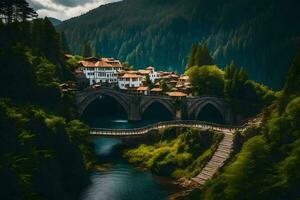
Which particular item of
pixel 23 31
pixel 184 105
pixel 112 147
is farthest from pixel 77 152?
pixel 184 105

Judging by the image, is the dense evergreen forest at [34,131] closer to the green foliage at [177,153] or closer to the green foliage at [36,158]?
the green foliage at [36,158]

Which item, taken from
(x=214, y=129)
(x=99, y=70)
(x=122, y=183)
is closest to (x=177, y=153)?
(x=214, y=129)

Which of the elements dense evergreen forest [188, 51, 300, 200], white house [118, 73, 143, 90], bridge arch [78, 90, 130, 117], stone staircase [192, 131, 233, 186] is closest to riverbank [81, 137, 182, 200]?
stone staircase [192, 131, 233, 186]

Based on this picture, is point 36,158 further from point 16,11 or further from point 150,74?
point 150,74

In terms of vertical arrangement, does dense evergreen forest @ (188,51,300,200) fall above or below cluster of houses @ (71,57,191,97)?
below

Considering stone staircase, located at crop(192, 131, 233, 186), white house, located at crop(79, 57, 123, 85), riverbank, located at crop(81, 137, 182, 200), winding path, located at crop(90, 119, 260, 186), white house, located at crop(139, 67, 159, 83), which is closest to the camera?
riverbank, located at crop(81, 137, 182, 200)

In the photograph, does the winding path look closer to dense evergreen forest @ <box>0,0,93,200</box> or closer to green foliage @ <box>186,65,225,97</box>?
dense evergreen forest @ <box>0,0,93,200</box>

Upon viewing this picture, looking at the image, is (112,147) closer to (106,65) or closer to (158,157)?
(158,157)

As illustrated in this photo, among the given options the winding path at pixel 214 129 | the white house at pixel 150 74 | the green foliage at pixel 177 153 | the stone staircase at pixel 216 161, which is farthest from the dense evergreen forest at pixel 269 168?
the white house at pixel 150 74
